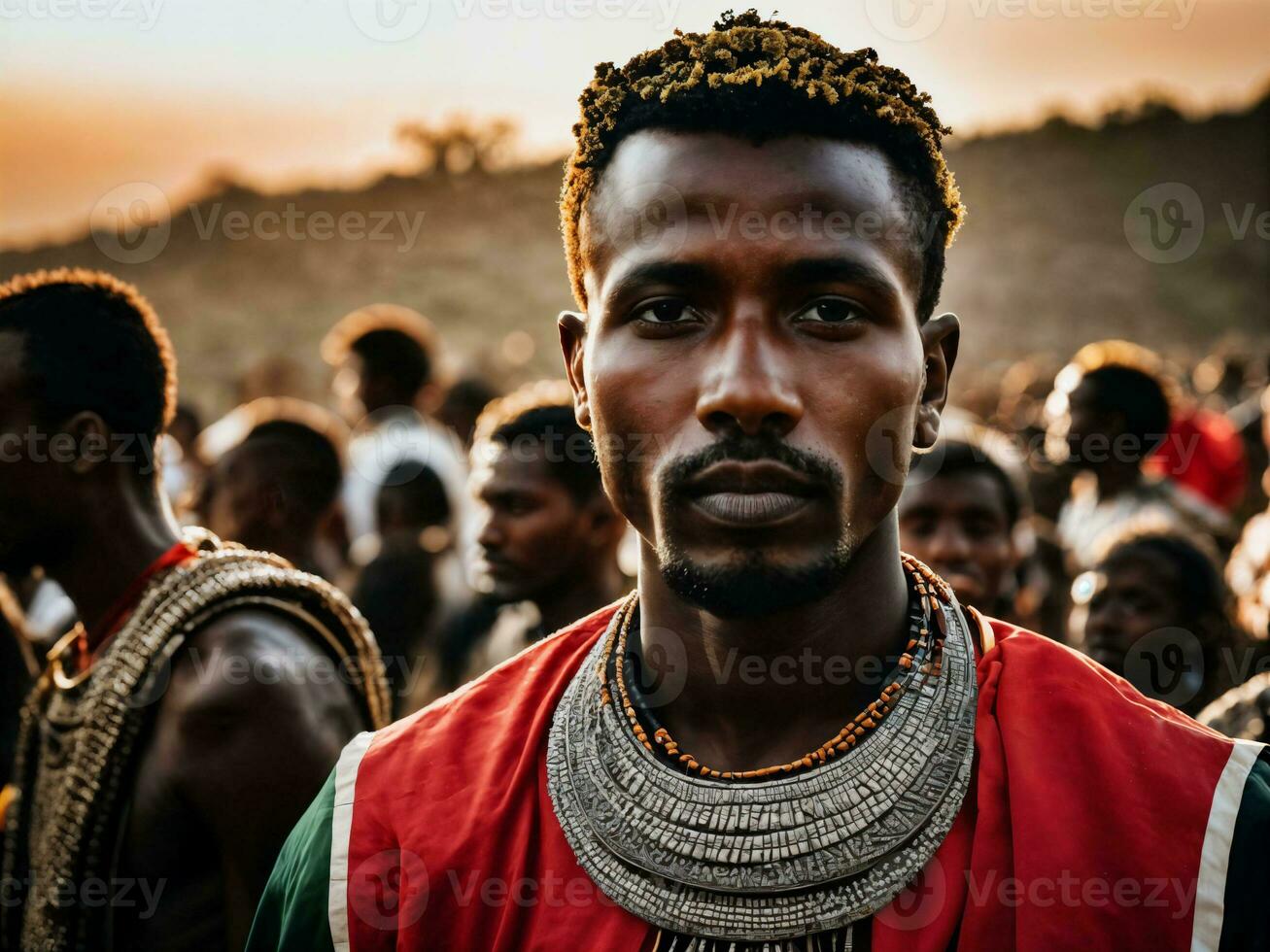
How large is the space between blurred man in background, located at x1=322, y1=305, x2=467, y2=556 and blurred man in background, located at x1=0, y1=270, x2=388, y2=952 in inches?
151

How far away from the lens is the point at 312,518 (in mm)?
5910

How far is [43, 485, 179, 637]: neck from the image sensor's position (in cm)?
345

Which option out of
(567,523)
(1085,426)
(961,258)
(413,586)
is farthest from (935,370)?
(961,258)

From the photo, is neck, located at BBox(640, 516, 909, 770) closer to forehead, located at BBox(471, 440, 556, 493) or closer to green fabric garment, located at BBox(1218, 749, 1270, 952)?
green fabric garment, located at BBox(1218, 749, 1270, 952)

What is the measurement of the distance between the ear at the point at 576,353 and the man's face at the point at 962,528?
265 cm

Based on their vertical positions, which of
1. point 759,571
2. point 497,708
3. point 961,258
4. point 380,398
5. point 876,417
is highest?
point 961,258

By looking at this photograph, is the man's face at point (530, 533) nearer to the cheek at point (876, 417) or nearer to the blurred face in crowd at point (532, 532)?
the blurred face in crowd at point (532, 532)

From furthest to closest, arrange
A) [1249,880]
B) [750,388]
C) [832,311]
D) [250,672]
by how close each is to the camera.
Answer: [250,672] < [832,311] < [750,388] < [1249,880]

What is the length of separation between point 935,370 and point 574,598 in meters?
3.04

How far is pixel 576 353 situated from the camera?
7.88ft

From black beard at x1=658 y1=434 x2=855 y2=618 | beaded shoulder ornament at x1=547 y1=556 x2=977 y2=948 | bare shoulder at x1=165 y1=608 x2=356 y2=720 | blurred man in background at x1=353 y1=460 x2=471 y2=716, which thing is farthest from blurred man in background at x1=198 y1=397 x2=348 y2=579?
black beard at x1=658 y1=434 x2=855 y2=618

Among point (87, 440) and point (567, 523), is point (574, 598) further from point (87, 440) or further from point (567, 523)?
point (87, 440)

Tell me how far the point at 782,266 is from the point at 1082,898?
1.06 meters

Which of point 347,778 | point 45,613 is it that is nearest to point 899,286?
point 347,778
